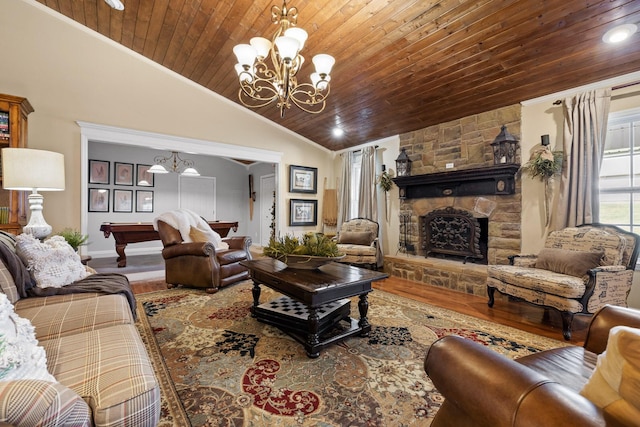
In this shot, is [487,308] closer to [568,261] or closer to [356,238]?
[568,261]

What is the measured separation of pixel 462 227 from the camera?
13.6 ft

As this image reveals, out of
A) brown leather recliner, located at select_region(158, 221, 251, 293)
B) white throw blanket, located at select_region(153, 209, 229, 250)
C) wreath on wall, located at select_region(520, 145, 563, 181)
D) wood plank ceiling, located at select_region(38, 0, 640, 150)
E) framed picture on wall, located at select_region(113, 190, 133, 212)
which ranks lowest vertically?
brown leather recliner, located at select_region(158, 221, 251, 293)

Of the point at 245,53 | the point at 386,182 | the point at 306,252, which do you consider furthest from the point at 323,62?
the point at 386,182

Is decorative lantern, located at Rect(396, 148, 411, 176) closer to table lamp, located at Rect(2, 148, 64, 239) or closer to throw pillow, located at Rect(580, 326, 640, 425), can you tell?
throw pillow, located at Rect(580, 326, 640, 425)

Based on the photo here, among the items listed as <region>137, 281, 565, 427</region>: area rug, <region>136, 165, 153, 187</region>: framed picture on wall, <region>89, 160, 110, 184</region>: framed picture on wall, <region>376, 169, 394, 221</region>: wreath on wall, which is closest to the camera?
<region>137, 281, 565, 427</region>: area rug

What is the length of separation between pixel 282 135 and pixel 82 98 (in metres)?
3.01

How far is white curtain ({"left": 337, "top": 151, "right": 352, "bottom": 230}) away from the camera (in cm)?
577

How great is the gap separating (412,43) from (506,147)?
1773 mm

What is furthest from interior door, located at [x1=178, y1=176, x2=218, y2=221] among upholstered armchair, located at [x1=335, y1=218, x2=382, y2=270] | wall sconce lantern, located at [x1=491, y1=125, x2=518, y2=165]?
wall sconce lantern, located at [x1=491, y1=125, x2=518, y2=165]

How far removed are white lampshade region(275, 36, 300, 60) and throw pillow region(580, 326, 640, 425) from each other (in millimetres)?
2241

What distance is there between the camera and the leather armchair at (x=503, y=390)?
0.64 m

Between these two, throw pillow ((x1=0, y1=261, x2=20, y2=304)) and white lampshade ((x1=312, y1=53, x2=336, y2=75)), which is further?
white lampshade ((x1=312, y1=53, x2=336, y2=75))

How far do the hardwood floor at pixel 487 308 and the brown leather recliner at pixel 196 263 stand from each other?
44 cm

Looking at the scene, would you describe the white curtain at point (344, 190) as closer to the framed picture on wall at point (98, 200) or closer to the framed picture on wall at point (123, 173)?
the framed picture on wall at point (123, 173)
